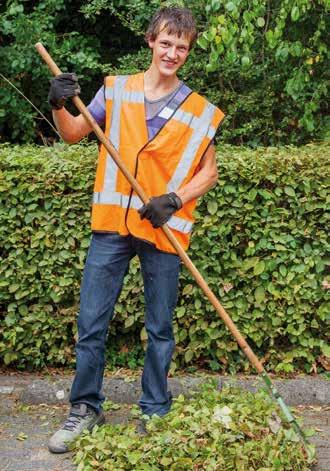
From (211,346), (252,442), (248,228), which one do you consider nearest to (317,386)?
(211,346)

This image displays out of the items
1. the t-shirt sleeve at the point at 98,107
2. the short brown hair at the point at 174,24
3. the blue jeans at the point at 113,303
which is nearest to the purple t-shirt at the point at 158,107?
the t-shirt sleeve at the point at 98,107

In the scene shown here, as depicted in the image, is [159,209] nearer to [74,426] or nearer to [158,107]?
[158,107]

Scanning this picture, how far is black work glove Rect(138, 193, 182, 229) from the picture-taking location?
3900 millimetres

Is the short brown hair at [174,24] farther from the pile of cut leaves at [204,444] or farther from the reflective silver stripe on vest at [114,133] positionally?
the pile of cut leaves at [204,444]

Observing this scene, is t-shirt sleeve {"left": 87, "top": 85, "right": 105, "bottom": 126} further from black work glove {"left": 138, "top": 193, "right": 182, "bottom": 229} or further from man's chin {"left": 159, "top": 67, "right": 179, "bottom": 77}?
black work glove {"left": 138, "top": 193, "right": 182, "bottom": 229}

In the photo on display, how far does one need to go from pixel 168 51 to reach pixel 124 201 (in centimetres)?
77

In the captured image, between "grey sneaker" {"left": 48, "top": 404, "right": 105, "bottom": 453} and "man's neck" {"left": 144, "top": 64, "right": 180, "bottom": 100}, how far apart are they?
1.67m

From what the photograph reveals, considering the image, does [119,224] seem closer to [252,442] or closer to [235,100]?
[252,442]

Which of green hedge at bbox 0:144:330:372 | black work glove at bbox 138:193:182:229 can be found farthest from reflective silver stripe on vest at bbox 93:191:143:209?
green hedge at bbox 0:144:330:372

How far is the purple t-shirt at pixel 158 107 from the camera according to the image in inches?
161

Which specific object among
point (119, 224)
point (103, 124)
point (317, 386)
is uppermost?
point (103, 124)

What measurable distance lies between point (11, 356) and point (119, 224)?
1.72m

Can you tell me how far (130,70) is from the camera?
719cm

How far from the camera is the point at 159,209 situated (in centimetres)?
390
